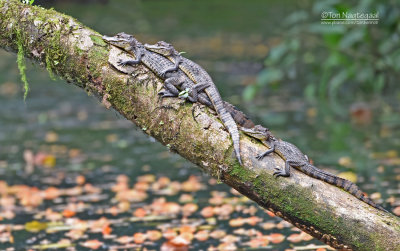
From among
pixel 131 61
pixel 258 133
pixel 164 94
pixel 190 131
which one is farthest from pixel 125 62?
pixel 258 133

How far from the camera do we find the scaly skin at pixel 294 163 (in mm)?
4438

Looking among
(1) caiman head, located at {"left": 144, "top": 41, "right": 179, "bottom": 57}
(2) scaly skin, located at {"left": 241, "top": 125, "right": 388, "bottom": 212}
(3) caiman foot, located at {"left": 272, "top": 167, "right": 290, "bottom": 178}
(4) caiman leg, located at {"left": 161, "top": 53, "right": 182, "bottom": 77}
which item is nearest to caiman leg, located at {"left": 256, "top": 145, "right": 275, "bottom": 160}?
(2) scaly skin, located at {"left": 241, "top": 125, "right": 388, "bottom": 212}

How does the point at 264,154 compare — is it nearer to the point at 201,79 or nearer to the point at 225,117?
the point at 225,117

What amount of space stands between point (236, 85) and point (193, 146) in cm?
925

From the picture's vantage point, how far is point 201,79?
5.00m

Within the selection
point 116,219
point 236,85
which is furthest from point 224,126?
point 236,85

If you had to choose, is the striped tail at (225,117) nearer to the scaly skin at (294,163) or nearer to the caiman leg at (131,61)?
the scaly skin at (294,163)

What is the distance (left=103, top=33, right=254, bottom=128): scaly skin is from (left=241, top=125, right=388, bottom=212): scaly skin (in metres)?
0.18

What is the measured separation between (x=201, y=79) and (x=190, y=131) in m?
0.59

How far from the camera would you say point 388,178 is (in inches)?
298

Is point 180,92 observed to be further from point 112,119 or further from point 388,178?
point 112,119

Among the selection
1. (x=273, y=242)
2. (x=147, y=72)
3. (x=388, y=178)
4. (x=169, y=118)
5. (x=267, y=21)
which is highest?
(x=267, y=21)

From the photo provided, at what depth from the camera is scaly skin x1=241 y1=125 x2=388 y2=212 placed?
14.6 ft

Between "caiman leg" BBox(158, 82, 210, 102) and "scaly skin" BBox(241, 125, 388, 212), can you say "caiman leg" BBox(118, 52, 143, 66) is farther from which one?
"scaly skin" BBox(241, 125, 388, 212)
